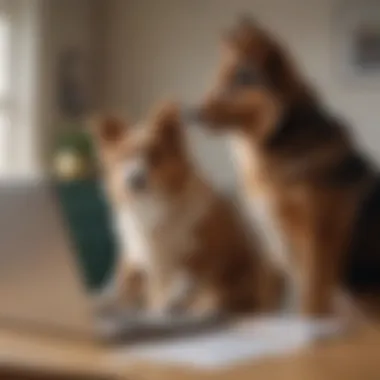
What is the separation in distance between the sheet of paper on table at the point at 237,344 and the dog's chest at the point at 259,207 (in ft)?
0.31

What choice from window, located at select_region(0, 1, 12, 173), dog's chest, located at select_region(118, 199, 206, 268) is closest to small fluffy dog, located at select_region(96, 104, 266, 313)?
dog's chest, located at select_region(118, 199, 206, 268)

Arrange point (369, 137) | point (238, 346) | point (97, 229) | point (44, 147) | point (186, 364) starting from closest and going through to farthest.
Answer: point (186, 364)
point (238, 346)
point (369, 137)
point (97, 229)
point (44, 147)

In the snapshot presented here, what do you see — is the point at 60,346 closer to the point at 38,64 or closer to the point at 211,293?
the point at 211,293

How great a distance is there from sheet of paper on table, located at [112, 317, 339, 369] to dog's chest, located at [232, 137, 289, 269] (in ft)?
0.31

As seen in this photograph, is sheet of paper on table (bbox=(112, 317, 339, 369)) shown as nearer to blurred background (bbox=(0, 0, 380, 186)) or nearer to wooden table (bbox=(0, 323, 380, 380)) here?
wooden table (bbox=(0, 323, 380, 380))

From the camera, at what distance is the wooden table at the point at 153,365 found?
2.16 feet

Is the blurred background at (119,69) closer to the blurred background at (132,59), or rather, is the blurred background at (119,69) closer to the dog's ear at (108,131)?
the blurred background at (132,59)

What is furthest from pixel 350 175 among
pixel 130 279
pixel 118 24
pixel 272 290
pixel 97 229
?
pixel 118 24

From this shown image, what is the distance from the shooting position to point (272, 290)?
116 centimetres

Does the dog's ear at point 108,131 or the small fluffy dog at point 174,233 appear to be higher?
the dog's ear at point 108,131

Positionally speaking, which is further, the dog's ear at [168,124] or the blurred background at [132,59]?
the blurred background at [132,59]

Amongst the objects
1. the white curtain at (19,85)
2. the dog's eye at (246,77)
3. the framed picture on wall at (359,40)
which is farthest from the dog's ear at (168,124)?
the white curtain at (19,85)

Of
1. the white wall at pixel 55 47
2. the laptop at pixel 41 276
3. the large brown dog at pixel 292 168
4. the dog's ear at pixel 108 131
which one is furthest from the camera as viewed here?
the white wall at pixel 55 47

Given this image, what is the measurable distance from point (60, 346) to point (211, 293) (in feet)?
1.28
